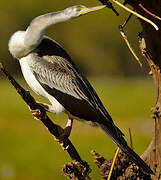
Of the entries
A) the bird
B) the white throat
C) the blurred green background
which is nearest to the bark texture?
the bird

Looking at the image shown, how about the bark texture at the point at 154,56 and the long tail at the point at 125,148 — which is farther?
the long tail at the point at 125,148

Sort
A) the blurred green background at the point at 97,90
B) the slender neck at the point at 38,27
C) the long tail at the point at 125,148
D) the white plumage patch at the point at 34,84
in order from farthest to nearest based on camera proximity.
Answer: the blurred green background at the point at 97,90 → the white plumage patch at the point at 34,84 → the long tail at the point at 125,148 → the slender neck at the point at 38,27

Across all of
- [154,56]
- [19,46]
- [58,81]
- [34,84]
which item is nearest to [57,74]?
[58,81]

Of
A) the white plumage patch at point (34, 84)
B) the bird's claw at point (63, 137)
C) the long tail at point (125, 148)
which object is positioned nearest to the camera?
the long tail at point (125, 148)

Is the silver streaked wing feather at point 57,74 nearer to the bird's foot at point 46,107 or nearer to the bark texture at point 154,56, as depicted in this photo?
the bird's foot at point 46,107

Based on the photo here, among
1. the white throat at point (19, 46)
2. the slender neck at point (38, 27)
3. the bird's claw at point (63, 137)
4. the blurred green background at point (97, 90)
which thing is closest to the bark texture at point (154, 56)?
the slender neck at point (38, 27)

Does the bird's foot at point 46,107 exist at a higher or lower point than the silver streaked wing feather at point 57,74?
lower

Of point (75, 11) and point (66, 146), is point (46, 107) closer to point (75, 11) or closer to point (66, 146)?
point (66, 146)

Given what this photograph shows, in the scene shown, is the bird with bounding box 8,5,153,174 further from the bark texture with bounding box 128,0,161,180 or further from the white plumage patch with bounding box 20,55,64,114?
the bark texture with bounding box 128,0,161,180

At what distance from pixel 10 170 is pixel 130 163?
4760 millimetres

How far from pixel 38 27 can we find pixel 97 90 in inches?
560

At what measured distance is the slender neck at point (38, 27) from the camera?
11.4 feet

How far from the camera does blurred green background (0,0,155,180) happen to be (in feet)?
31.3

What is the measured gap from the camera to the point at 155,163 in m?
3.96
